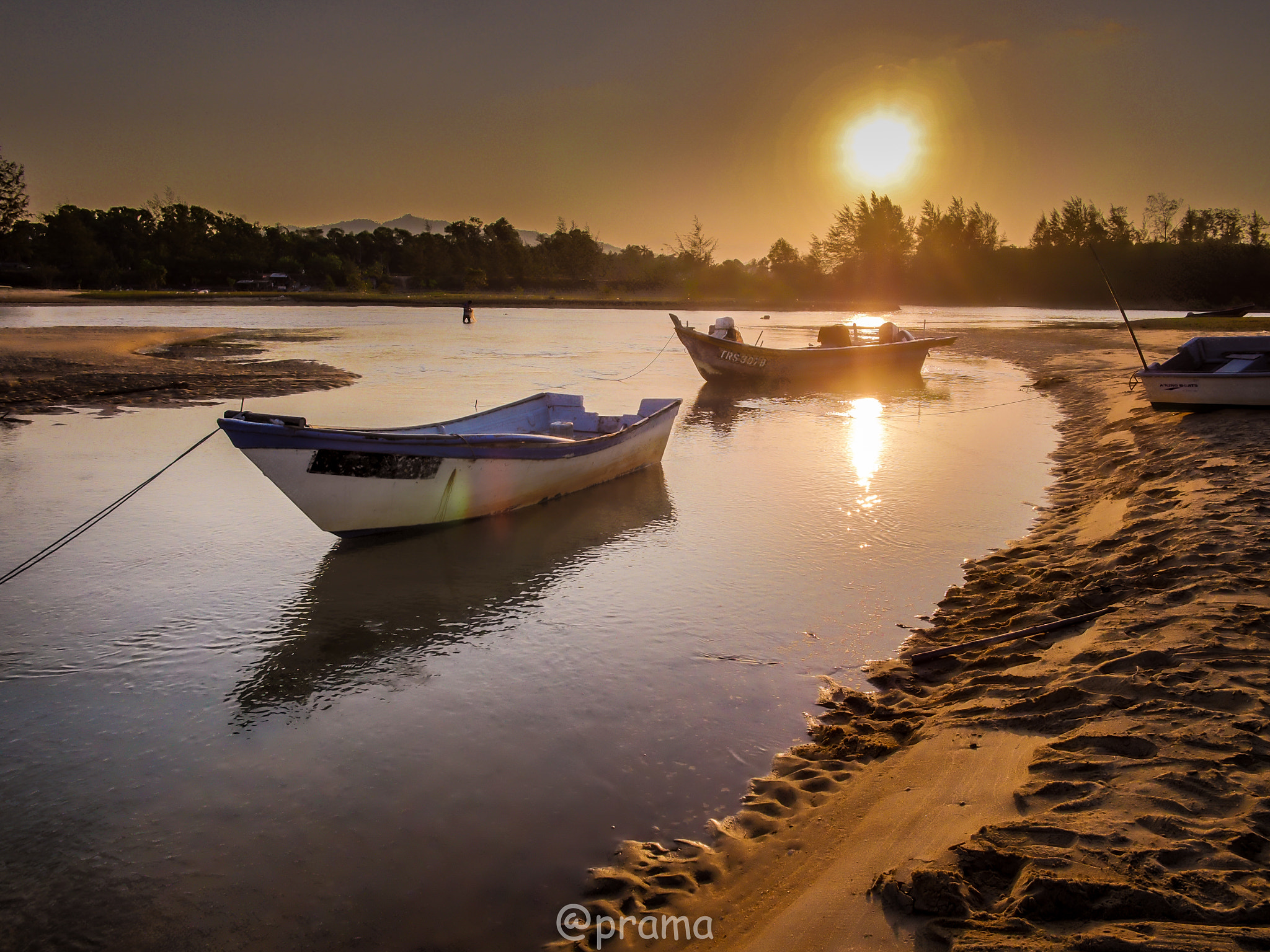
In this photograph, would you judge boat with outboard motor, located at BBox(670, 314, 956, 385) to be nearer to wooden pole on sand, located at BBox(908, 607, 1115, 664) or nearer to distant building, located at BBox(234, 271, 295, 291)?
wooden pole on sand, located at BBox(908, 607, 1115, 664)

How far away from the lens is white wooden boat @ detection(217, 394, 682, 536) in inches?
278

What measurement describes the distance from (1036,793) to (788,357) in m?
18.2

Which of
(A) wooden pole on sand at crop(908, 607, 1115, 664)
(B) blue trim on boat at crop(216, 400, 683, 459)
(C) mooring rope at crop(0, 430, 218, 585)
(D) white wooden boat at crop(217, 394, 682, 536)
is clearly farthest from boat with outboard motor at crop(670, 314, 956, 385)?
(A) wooden pole on sand at crop(908, 607, 1115, 664)

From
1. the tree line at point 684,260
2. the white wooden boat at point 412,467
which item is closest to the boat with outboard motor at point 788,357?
the white wooden boat at point 412,467

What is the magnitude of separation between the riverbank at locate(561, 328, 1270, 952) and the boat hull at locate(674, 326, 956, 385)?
1448cm

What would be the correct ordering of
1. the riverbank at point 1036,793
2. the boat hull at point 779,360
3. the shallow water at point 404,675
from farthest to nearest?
the boat hull at point 779,360
the shallow water at point 404,675
the riverbank at point 1036,793

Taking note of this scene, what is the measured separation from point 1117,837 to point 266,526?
8019mm

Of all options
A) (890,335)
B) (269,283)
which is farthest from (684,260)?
(890,335)

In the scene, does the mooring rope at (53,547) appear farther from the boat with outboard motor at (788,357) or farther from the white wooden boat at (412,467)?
the boat with outboard motor at (788,357)

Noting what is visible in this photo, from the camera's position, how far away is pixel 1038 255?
101 metres

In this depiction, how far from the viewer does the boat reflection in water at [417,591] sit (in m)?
5.40

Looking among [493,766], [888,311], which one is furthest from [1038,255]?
[493,766]

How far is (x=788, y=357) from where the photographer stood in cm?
2080

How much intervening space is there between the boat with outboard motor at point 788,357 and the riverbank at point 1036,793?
47.6ft
